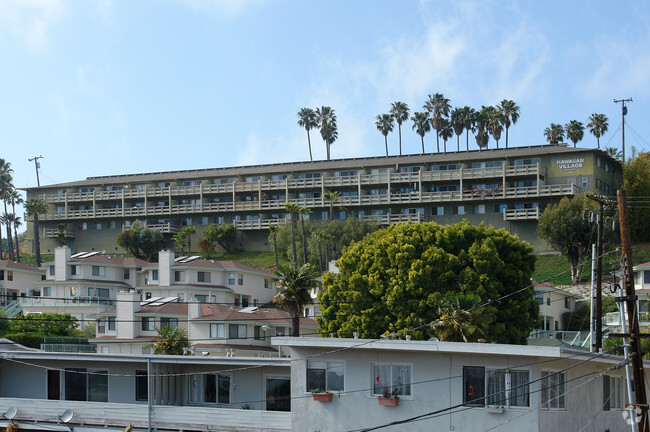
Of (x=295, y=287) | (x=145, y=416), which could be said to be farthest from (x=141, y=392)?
(x=295, y=287)

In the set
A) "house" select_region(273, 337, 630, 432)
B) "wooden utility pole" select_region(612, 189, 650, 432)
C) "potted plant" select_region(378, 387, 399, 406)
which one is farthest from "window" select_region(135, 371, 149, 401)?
"wooden utility pole" select_region(612, 189, 650, 432)

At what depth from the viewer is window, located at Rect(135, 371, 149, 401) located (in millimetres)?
39750

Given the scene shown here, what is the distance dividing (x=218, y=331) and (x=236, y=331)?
1.56 meters

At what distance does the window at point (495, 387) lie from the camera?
29.4 meters

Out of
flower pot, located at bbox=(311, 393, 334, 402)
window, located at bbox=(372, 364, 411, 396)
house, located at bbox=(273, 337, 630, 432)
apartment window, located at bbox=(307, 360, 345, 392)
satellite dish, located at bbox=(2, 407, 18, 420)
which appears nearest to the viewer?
house, located at bbox=(273, 337, 630, 432)

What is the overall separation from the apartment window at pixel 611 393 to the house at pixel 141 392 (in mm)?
12476

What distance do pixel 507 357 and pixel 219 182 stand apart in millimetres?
112242

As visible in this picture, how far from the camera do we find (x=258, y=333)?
74438mm

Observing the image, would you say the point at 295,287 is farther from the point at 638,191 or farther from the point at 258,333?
the point at 638,191

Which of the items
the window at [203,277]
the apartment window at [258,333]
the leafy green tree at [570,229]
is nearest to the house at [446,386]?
the apartment window at [258,333]

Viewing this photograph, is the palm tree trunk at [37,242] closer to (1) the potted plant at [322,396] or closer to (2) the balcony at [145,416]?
(2) the balcony at [145,416]

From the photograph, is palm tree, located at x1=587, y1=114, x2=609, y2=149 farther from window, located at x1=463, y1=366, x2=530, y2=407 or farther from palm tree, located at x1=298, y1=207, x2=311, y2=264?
window, located at x1=463, y1=366, x2=530, y2=407

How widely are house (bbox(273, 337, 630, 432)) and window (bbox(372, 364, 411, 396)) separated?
0.12 feet

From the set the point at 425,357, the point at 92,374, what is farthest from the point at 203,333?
the point at 425,357
